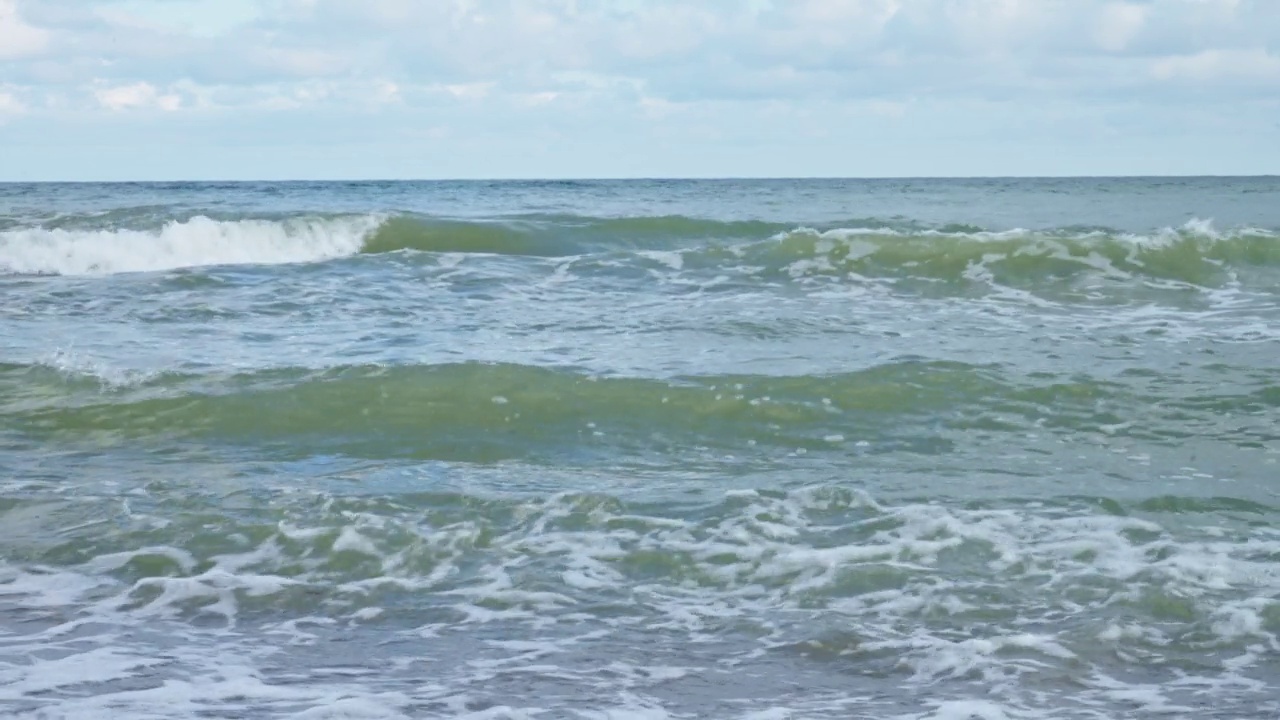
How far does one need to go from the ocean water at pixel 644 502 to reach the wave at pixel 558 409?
1.3 inches

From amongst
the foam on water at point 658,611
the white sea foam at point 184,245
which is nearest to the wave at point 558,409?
the foam on water at point 658,611

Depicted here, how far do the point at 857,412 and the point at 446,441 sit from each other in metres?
2.54

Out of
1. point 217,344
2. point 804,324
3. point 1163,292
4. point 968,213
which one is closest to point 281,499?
point 217,344

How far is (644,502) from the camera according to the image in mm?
6398

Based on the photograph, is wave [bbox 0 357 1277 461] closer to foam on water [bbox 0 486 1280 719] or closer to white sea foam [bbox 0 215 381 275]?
foam on water [bbox 0 486 1280 719]

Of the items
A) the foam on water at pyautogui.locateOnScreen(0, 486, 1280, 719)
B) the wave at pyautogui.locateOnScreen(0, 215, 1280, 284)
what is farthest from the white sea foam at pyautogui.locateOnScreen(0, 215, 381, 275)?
the foam on water at pyautogui.locateOnScreen(0, 486, 1280, 719)

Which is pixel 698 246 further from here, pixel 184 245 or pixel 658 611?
pixel 658 611

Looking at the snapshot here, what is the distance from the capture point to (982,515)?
608cm

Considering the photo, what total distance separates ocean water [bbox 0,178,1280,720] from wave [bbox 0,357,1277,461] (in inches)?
1.3

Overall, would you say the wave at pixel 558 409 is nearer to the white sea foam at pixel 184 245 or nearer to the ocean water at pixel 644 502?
the ocean water at pixel 644 502

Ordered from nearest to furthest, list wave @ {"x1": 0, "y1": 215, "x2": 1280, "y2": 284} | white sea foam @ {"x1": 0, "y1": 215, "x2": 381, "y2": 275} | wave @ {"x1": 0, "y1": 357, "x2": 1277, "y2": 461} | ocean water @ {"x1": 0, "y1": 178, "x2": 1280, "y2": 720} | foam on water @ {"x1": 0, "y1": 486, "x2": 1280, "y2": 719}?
foam on water @ {"x1": 0, "y1": 486, "x2": 1280, "y2": 719}, ocean water @ {"x1": 0, "y1": 178, "x2": 1280, "y2": 720}, wave @ {"x1": 0, "y1": 357, "x2": 1277, "y2": 461}, wave @ {"x1": 0, "y1": 215, "x2": 1280, "y2": 284}, white sea foam @ {"x1": 0, "y1": 215, "x2": 381, "y2": 275}

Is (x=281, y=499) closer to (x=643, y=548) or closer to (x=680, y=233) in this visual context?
(x=643, y=548)

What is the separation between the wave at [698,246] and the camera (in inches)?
594

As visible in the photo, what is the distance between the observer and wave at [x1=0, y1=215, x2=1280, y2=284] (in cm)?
1509
